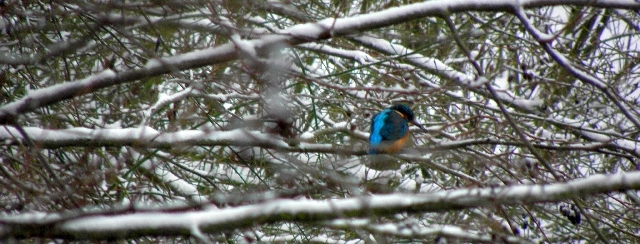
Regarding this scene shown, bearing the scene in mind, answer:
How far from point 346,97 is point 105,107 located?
1732 millimetres

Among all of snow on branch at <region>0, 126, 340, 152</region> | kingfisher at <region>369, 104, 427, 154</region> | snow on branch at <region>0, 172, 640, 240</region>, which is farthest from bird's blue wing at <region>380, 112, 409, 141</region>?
snow on branch at <region>0, 172, 640, 240</region>

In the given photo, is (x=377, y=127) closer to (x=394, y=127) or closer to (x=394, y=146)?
(x=394, y=127)

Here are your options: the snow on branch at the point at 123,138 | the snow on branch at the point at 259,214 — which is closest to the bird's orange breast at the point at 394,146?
the snow on branch at the point at 123,138

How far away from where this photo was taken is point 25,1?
3.33 m

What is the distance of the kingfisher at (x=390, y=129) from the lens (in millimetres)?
3859

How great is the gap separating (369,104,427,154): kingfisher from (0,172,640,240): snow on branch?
78.3 inches

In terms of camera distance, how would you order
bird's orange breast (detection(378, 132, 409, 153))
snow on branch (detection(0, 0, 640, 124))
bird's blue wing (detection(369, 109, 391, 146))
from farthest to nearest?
bird's blue wing (detection(369, 109, 391, 146)), bird's orange breast (detection(378, 132, 409, 153)), snow on branch (detection(0, 0, 640, 124))

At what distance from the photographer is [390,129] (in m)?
4.12

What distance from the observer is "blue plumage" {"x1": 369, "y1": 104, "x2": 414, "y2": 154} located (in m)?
3.86

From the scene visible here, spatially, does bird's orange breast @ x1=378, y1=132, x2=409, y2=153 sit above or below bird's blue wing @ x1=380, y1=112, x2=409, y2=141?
below

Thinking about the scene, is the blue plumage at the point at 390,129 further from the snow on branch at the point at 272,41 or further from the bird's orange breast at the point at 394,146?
the snow on branch at the point at 272,41

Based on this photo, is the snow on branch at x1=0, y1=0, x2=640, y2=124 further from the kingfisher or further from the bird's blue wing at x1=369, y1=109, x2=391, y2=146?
the bird's blue wing at x1=369, y1=109, x2=391, y2=146

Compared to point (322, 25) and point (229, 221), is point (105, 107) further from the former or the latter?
point (229, 221)

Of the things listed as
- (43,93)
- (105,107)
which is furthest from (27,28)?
(105,107)
